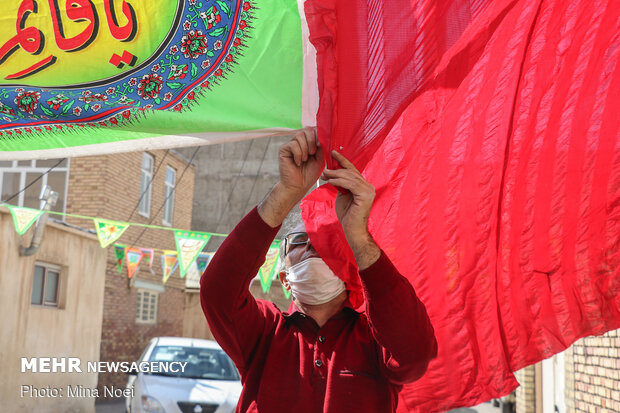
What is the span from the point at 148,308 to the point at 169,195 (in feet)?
12.3

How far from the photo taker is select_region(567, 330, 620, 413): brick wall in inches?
172

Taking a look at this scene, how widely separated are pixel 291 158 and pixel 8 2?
1.18 meters

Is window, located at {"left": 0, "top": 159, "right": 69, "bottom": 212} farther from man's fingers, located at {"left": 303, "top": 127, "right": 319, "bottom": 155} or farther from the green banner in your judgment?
man's fingers, located at {"left": 303, "top": 127, "right": 319, "bottom": 155}

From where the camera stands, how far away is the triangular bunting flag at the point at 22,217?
10.5m

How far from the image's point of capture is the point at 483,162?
7.83 feet

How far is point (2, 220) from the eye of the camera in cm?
1165

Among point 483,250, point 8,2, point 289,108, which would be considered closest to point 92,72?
point 8,2

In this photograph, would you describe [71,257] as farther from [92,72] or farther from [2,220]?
[92,72]

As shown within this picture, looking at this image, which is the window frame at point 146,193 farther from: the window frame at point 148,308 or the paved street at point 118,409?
the paved street at point 118,409

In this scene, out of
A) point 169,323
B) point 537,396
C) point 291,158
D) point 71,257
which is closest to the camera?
point 291,158

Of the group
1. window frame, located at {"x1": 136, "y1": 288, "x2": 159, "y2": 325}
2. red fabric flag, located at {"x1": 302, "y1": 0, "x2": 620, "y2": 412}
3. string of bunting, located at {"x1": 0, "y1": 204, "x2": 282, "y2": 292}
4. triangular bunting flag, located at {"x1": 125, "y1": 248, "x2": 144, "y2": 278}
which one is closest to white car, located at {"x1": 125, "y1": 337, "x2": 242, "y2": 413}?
string of bunting, located at {"x1": 0, "y1": 204, "x2": 282, "y2": 292}

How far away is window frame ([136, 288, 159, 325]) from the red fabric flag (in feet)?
56.0

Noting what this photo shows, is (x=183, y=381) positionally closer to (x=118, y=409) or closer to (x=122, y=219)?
(x=118, y=409)

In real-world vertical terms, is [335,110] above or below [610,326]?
above
